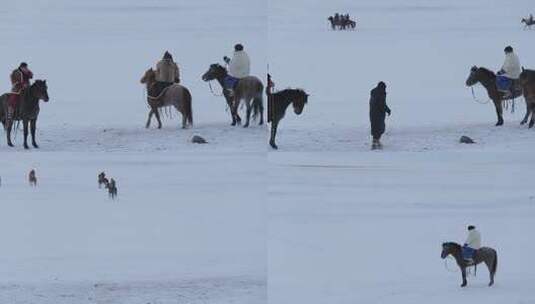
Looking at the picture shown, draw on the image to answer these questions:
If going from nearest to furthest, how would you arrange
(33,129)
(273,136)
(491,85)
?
1. (273,136)
2. (33,129)
3. (491,85)

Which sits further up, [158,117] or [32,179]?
[158,117]

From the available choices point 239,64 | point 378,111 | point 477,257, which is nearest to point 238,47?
point 239,64

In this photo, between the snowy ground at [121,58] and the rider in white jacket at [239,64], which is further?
the rider in white jacket at [239,64]

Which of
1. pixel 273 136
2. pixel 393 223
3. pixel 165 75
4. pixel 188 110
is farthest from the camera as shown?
pixel 165 75

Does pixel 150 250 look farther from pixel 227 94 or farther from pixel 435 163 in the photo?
pixel 435 163

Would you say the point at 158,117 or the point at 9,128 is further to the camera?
the point at 158,117

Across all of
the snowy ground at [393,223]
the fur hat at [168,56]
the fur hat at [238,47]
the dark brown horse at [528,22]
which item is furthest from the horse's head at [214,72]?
the dark brown horse at [528,22]

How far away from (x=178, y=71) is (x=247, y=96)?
55cm

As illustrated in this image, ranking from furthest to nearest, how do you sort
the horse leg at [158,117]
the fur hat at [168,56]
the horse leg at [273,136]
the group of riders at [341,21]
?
the group of riders at [341,21] → the fur hat at [168,56] → the horse leg at [158,117] → the horse leg at [273,136]

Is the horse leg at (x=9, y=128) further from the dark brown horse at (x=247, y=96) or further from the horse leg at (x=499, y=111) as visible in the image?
the horse leg at (x=499, y=111)

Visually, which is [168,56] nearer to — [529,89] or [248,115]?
[248,115]

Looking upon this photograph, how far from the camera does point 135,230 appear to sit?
8.10 metres

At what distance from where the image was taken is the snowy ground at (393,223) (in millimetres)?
7797

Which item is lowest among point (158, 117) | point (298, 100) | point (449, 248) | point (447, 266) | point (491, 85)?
point (447, 266)
